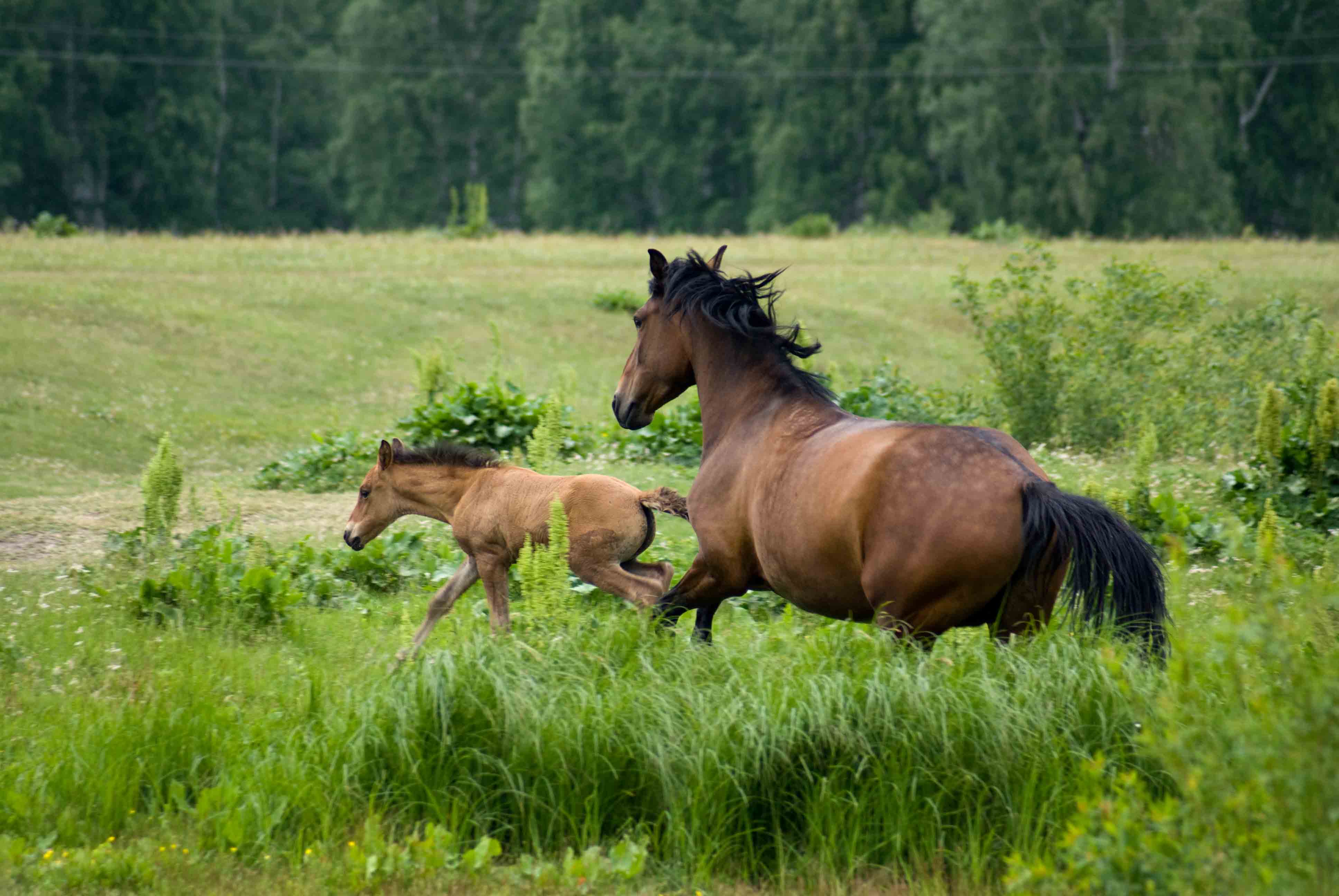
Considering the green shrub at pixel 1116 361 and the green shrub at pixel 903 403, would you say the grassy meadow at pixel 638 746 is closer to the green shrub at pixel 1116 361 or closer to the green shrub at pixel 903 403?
the green shrub at pixel 903 403

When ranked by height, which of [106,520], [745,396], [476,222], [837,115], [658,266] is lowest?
[106,520]

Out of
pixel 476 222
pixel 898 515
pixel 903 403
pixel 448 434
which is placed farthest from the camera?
→ pixel 476 222

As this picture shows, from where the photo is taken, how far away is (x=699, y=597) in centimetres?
666

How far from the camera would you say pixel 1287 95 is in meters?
61.1

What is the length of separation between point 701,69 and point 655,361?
64.9 meters

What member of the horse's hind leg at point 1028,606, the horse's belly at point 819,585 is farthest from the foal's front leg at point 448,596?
the horse's hind leg at point 1028,606

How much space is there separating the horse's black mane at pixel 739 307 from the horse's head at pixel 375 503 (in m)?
2.35

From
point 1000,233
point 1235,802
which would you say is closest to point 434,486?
point 1235,802

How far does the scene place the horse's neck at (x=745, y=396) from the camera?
21.6 feet

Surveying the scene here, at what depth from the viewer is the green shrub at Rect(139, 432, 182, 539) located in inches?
355

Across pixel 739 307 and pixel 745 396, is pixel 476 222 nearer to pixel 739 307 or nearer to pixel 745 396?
pixel 739 307

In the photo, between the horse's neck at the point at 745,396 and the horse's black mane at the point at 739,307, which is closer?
the horse's neck at the point at 745,396

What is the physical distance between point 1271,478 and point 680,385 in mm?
5889

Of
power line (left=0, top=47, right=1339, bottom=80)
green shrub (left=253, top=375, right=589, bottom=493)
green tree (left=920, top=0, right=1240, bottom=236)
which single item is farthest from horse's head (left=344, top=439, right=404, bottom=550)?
power line (left=0, top=47, right=1339, bottom=80)
